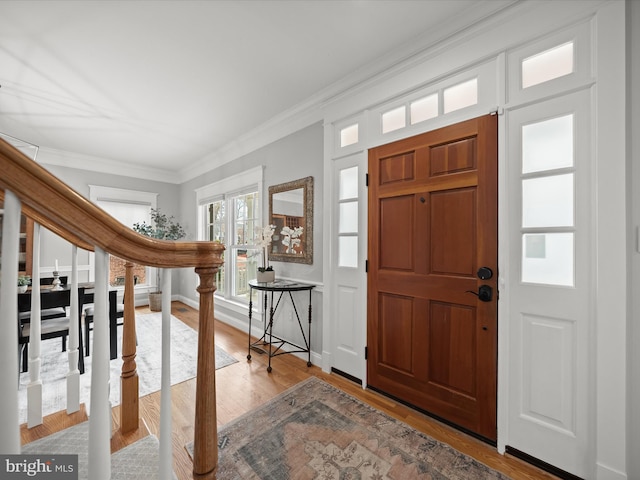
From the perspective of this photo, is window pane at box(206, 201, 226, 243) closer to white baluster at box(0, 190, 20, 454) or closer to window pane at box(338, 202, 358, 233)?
window pane at box(338, 202, 358, 233)

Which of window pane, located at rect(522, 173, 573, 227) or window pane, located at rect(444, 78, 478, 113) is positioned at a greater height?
window pane, located at rect(444, 78, 478, 113)

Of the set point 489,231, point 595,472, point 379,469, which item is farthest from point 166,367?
point 595,472

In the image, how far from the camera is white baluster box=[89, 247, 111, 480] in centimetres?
57

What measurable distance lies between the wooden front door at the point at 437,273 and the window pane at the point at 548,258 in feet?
0.55

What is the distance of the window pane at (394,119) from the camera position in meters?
2.26

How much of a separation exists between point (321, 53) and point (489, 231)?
1801 mm

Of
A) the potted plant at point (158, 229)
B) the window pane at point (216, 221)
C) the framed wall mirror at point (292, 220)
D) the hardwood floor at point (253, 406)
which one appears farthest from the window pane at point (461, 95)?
the potted plant at point (158, 229)

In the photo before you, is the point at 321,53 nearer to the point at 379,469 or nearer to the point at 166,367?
the point at 166,367

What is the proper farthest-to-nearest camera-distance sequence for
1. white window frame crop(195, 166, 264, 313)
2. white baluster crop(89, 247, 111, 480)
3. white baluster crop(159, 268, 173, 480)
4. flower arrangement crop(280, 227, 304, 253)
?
white window frame crop(195, 166, 264, 313) < flower arrangement crop(280, 227, 304, 253) < white baluster crop(159, 268, 173, 480) < white baluster crop(89, 247, 111, 480)

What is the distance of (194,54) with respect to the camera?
2230 millimetres

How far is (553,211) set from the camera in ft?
5.31

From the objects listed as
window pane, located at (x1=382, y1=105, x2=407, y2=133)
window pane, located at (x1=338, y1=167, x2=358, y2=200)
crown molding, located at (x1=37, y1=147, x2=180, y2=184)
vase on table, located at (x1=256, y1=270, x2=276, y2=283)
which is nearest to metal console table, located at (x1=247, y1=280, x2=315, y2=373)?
vase on table, located at (x1=256, y1=270, x2=276, y2=283)

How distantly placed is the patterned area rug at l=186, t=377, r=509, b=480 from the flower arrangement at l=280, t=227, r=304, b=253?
5.04 ft

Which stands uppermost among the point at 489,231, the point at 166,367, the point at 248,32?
the point at 248,32
